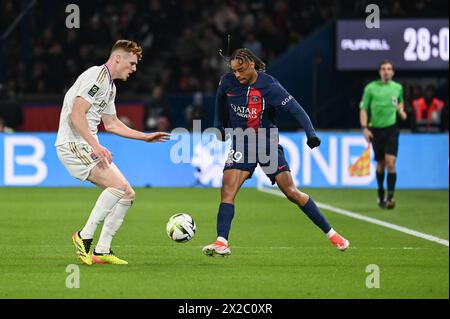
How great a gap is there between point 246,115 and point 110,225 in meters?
1.70

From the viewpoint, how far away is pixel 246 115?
437 inches

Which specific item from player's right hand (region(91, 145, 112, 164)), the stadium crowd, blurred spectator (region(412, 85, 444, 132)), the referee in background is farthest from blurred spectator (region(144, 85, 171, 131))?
player's right hand (region(91, 145, 112, 164))

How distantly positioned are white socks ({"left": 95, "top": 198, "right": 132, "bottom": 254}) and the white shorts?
0.44 meters

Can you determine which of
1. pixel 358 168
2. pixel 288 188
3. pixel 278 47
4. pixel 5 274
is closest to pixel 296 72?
pixel 278 47

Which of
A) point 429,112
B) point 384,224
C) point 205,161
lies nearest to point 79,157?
point 384,224

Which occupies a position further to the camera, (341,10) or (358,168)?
(341,10)

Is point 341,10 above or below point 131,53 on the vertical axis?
above

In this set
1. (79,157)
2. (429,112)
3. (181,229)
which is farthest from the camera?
(429,112)

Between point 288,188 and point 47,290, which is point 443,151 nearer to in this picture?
point 288,188

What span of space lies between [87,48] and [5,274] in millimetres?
18369

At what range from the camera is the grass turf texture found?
889 centimetres

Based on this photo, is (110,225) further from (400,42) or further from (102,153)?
(400,42)

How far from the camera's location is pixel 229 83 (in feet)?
36.4

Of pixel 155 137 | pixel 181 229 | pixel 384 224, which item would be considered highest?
pixel 155 137
